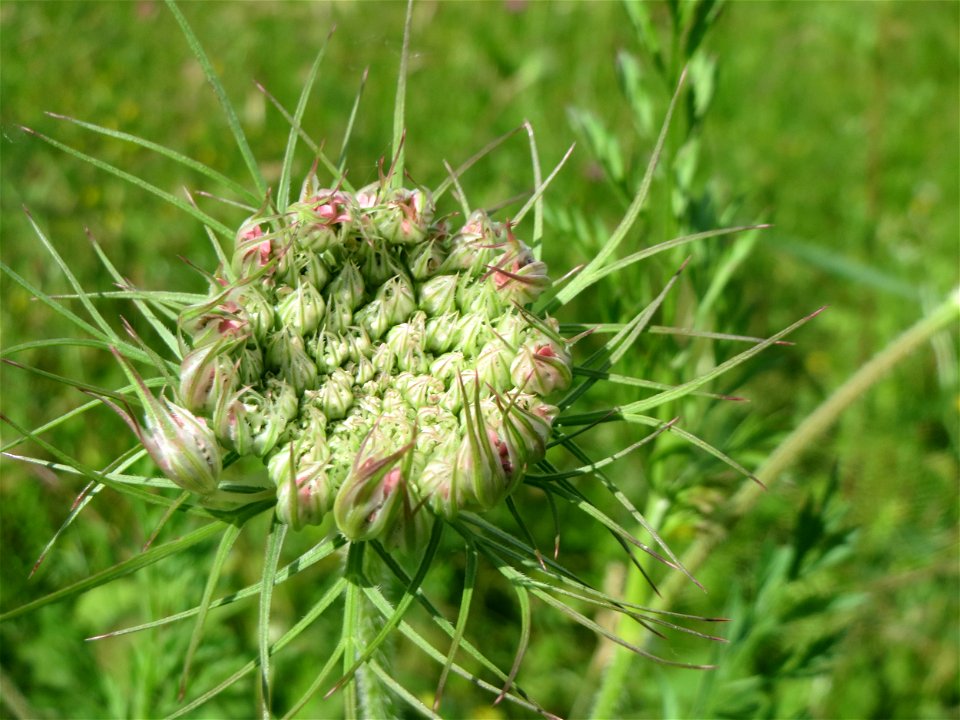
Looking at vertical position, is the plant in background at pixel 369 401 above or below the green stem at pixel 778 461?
above

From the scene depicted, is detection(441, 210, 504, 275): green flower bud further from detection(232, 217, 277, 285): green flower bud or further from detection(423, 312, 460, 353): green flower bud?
detection(232, 217, 277, 285): green flower bud

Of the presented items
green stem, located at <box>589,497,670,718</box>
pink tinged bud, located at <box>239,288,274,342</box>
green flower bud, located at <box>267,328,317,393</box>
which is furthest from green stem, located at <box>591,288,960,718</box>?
pink tinged bud, located at <box>239,288,274,342</box>

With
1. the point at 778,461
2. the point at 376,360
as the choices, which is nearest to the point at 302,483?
the point at 376,360

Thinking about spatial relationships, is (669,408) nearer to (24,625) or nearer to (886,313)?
(24,625)

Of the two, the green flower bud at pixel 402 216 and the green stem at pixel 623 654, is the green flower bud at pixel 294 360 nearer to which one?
the green flower bud at pixel 402 216

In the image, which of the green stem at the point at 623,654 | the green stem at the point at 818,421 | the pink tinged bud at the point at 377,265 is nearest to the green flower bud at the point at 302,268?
the pink tinged bud at the point at 377,265

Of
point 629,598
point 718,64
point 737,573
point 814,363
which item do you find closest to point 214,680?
point 629,598

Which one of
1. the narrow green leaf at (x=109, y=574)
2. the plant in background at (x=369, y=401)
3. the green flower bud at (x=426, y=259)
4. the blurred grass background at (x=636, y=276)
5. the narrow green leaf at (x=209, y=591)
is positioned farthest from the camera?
the blurred grass background at (x=636, y=276)
